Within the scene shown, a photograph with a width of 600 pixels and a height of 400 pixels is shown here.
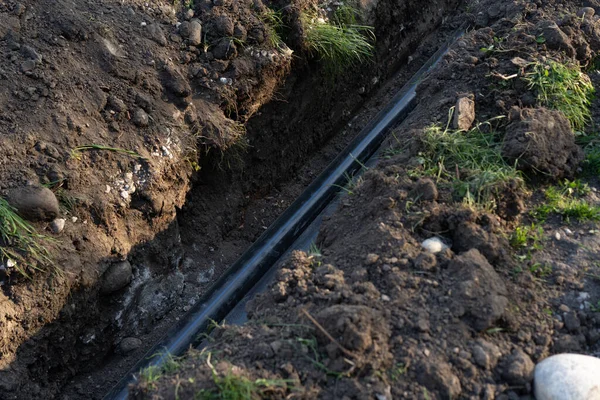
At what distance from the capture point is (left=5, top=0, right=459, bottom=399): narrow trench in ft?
11.6

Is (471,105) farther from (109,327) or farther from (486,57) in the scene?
(109,327)

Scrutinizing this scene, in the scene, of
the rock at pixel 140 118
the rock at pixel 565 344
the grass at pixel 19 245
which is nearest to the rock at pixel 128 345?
the grass at pixel 19 245

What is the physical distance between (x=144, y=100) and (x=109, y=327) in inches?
51.7

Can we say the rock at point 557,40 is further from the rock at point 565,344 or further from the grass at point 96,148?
the grass at point 96,148

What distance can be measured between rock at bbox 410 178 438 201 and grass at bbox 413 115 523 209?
0.36ft

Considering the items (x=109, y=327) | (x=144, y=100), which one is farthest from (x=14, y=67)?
(x=109, y=327)

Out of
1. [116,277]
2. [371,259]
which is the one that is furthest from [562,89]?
[116,277]

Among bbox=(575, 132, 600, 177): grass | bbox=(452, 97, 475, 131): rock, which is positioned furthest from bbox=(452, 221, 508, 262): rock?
bbox=(575, 132, 600, 177): grass

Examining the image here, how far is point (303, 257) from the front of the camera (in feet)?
9.37

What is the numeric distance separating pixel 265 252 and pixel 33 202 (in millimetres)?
1237

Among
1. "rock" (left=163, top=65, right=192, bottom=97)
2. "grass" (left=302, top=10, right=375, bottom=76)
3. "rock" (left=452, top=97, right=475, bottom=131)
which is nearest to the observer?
"rock" (left=452, top=97, right=475, bottom=131)

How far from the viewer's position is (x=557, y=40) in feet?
12.2

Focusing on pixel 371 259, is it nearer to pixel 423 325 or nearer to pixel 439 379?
pixel 423 325

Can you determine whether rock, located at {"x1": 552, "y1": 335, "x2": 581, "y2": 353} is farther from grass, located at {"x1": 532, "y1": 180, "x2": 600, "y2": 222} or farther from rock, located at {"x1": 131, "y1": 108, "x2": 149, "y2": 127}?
rock, located at {"x1": 131, "y1": 108, "x2": 149, "y2": 127}
